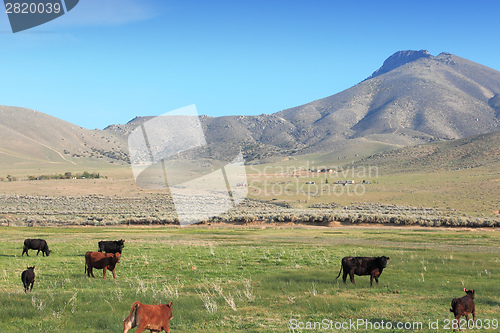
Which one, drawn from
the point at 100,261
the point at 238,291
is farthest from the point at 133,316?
the point at 100,261

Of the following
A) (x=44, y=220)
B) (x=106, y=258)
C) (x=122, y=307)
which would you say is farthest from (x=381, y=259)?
(x=44, y=220)

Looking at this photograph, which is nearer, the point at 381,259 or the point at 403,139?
the point at 381,259

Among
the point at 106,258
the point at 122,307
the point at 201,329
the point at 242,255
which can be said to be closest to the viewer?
the point at 201,329

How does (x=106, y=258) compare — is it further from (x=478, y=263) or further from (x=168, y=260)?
(x=478, y=263)

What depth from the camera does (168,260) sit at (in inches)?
793

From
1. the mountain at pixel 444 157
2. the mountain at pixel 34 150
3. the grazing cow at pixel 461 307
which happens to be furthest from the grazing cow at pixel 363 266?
the mountain at pixel 34 150

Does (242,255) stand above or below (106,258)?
below

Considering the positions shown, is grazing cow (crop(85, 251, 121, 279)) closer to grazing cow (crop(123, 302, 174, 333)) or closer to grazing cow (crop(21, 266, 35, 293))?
grazing cow (crop(21, 266, 35, 293))

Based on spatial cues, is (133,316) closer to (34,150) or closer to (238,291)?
(238,291)

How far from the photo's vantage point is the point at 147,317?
300 inches

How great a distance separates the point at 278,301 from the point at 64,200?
67765mm

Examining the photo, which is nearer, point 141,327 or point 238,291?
point 141,327

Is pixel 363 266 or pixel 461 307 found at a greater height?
pixel 461 307

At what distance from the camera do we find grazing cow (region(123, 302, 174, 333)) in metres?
7.31
